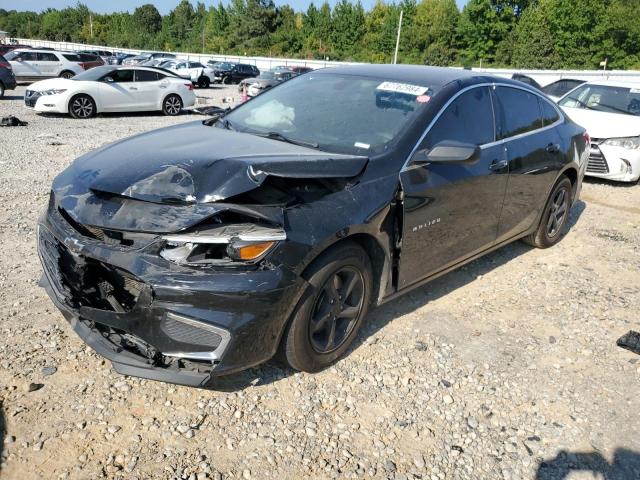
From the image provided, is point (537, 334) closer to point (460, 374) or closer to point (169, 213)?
point (460, 374)

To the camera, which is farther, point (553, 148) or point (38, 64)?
point (38, 64)

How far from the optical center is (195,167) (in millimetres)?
2840

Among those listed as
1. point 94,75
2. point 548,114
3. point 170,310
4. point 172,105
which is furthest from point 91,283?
point 172,105

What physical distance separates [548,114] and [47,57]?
22.3 meters

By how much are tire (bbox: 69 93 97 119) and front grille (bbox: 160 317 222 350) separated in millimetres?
13119

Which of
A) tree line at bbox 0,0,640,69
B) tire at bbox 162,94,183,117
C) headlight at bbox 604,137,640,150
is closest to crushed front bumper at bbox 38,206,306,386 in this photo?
headlight at bbox 604,137,640,150

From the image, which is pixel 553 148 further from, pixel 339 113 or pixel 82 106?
pixel 82 106

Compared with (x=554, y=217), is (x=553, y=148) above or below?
above

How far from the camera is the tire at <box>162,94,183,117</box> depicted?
16016 millimetres

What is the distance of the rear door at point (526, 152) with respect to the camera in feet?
14.4

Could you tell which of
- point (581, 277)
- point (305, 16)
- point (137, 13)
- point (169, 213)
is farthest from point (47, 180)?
point (137, 13)

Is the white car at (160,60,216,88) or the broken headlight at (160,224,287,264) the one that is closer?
the broken headlight at (160,224,287,264)

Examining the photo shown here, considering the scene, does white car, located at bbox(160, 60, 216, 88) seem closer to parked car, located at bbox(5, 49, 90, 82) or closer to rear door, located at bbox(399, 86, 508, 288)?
parked car, located at bbox(5, 49, 90, 82)

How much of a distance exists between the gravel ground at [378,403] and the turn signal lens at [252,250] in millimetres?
872
